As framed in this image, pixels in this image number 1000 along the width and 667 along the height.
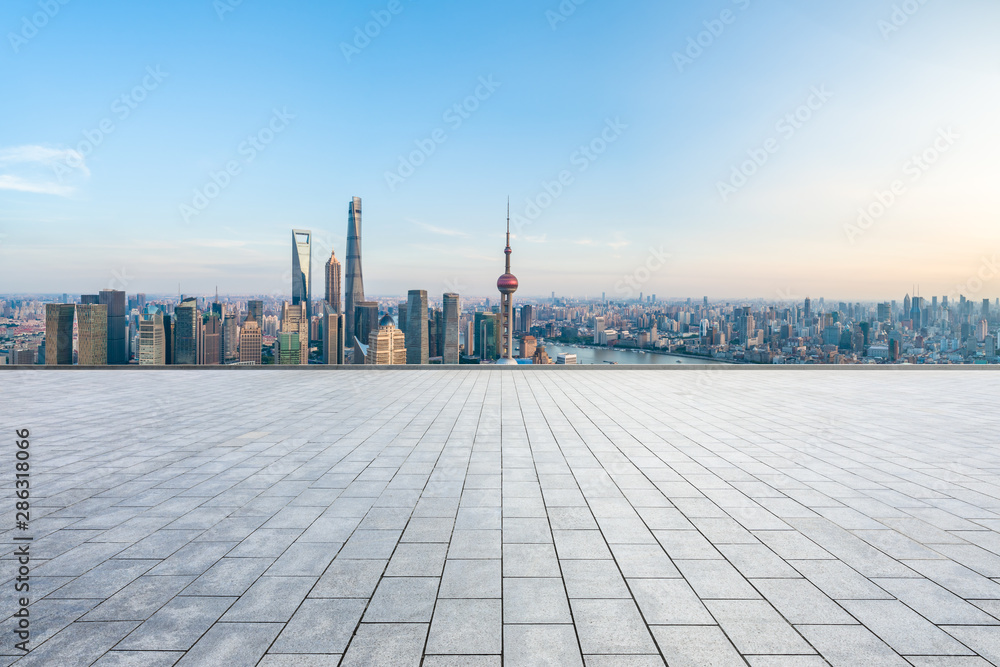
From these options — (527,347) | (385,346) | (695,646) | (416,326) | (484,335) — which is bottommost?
(695,646)

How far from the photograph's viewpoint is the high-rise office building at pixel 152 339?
2123 centimetres

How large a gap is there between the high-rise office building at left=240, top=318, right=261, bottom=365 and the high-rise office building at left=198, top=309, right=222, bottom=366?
282cm

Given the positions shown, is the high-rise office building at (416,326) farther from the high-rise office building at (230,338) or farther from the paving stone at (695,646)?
the paving stone at (695,646)

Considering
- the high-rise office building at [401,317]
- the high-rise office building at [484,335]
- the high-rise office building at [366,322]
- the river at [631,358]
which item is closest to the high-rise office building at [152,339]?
the high-rise office building at [366,322]

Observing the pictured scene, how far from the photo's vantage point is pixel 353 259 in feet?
359

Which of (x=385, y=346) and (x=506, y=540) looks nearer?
(x=506, y=540)

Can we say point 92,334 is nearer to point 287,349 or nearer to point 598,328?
point 287,349

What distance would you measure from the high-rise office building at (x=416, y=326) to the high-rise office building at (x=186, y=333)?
52.4ft

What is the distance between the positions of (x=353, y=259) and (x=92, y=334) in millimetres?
92398

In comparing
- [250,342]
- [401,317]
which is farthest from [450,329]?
[250,342]

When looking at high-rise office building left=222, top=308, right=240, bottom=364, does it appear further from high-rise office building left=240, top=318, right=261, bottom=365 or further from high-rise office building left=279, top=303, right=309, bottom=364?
high-rise office building left=279, top=303, right=309, bottom=364

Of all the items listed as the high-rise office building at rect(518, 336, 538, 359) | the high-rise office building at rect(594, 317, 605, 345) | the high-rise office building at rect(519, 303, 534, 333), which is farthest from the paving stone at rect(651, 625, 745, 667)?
the high-rise office building at rect(519, 303, 534, 333)

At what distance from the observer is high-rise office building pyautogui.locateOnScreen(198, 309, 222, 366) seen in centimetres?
2716

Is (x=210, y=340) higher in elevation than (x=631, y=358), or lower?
higher
